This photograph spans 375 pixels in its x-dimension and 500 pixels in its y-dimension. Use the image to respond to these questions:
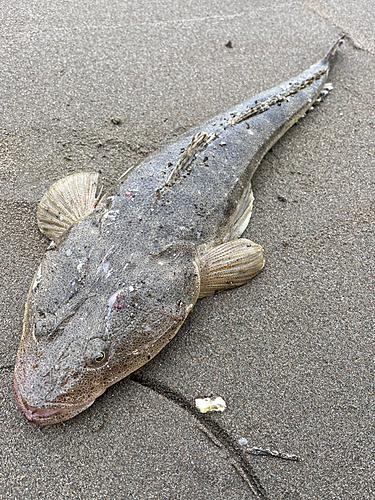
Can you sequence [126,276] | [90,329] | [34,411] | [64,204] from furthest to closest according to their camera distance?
[64,204] < [126,276] < [90,329] < [34,411]

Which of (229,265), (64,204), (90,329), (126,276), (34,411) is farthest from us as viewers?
(64,204)

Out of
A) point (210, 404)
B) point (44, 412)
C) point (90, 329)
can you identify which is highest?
point (90, 329)

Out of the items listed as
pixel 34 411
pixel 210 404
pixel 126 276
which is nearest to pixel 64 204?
pixel 126 276

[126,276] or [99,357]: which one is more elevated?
[126,276]

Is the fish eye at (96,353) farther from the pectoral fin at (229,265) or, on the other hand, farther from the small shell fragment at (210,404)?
the pectoral fin at (229,265)

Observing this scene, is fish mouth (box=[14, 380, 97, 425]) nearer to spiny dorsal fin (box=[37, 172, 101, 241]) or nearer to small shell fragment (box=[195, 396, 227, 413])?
small shell fragment (box=[195, 396, 227, 413])

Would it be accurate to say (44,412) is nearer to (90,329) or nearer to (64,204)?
(90,329)

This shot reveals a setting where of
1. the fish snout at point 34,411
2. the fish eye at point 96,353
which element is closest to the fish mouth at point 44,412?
the fish snout at point 34,411
